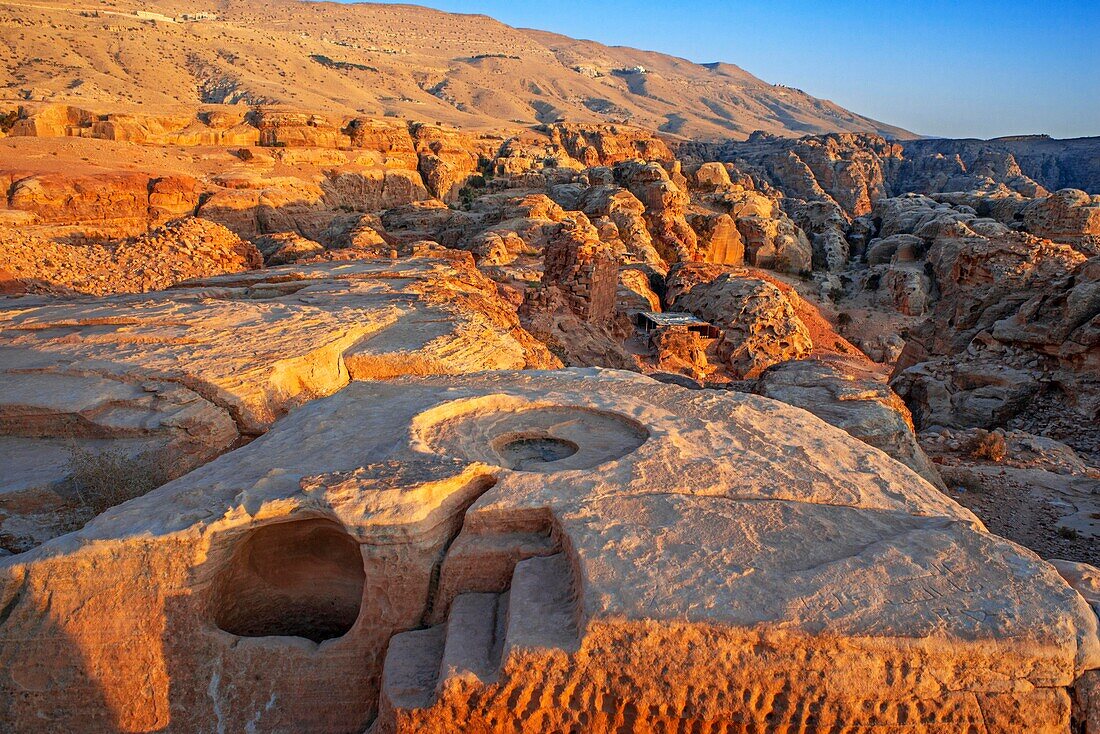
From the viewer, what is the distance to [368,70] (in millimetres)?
78250

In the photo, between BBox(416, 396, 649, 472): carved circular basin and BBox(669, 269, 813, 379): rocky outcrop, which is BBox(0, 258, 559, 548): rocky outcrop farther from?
BBox(669, 269, 813, 379): rocky outcrop

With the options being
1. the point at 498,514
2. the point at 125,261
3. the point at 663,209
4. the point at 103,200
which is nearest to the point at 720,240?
the point at 663,209

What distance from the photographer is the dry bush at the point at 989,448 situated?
875 cm


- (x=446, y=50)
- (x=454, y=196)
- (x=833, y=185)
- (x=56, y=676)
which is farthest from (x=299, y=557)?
(x=446, y=50)

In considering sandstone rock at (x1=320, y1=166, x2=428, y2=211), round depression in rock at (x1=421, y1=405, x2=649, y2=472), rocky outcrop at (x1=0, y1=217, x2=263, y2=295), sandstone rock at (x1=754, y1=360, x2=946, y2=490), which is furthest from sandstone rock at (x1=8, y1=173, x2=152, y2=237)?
sandstone rock at (x1=754, y1=360, x2=946, y2=490)

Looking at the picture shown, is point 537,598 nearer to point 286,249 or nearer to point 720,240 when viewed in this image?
point 286,249

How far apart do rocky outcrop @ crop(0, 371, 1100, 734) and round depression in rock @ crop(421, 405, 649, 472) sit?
0.07 m

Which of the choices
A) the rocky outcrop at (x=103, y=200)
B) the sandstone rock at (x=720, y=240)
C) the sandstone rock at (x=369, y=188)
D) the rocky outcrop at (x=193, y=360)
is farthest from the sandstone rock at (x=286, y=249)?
the sandstone rock at (x=720, y=240)

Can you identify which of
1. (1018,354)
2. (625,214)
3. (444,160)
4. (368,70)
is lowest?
(1018,354)

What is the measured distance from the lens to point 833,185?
177ft

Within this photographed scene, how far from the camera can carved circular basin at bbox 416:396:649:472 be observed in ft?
14.0

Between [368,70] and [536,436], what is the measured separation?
8702cm

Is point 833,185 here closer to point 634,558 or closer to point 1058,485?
point 1058,485

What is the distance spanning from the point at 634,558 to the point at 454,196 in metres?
36.4
